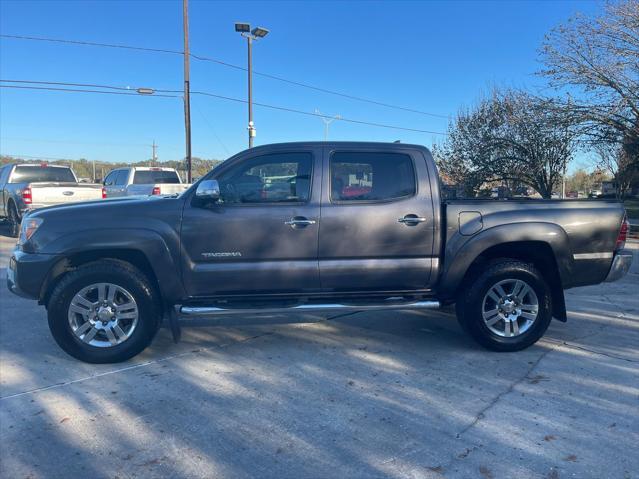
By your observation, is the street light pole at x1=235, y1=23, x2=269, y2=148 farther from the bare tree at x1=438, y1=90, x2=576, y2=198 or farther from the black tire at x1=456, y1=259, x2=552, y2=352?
the black tire at x1=456, y1=259, x2=552, y2=352

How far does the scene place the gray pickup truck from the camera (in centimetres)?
427

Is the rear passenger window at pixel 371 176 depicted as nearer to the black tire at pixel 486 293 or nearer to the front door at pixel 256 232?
the front door at pixel 256 232

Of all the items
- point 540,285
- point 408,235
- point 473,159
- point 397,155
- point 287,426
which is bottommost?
point 287,426

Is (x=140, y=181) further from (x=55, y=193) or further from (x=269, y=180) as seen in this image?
(x=269, y=180)

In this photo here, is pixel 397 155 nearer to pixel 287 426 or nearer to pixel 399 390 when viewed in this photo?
pixel 399 390

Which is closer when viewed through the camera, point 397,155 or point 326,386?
point 326,386

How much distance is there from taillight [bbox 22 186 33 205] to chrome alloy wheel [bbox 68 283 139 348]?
9.78 metres

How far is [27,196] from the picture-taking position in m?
12.4

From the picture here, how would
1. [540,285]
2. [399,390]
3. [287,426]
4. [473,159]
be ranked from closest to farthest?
[287,426]
[399,390]
[540,285]
[473,159]

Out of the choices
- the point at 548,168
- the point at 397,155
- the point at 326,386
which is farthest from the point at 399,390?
the point at 548,168

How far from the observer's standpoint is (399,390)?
3.78 metres

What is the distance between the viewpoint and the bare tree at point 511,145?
1608cm

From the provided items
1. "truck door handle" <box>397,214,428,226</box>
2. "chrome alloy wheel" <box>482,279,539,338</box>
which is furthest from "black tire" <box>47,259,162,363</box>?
"chrome alloy wheel" <box>482,279,539,338</box>

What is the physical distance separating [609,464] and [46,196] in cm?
1324
